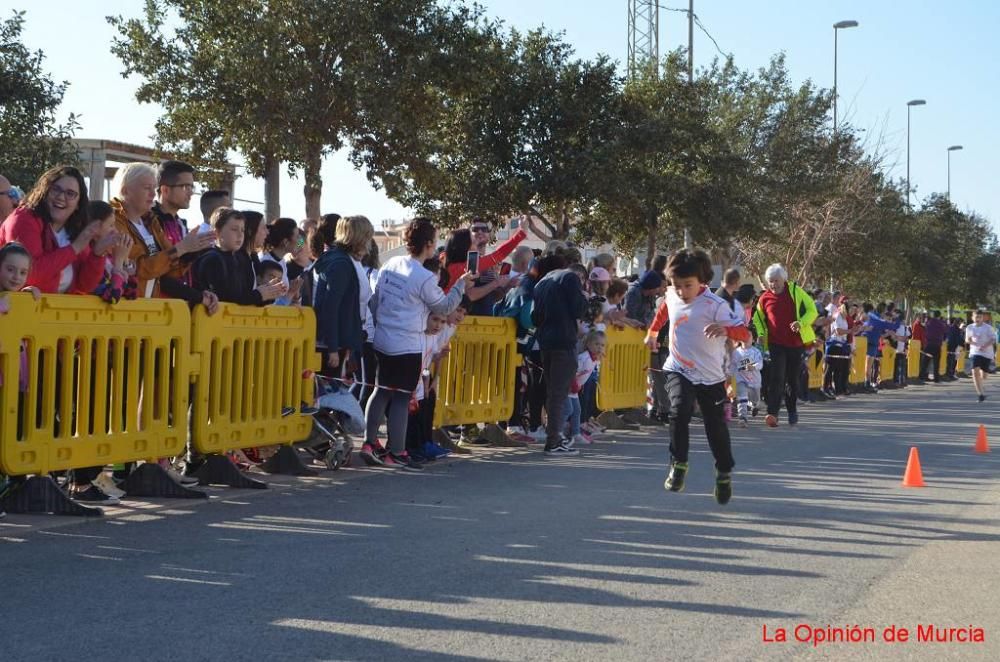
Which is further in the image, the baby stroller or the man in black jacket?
the man in black jacket

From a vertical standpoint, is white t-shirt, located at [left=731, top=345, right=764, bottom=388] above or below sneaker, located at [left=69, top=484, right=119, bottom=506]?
above

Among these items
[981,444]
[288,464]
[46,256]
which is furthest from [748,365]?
[46,256]

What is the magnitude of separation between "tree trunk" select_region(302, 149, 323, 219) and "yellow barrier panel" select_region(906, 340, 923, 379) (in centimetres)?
2089

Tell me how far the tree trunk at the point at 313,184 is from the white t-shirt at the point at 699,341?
51.7 feet

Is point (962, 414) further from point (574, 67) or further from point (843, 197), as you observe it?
point (843, 197)

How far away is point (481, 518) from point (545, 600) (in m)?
2.54

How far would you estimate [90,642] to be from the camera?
200 inches

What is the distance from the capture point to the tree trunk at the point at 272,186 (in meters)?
25.1

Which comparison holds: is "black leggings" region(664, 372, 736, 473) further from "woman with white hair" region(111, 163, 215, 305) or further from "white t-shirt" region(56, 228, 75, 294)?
"white t-shirt" region(56, 228, 75, 294)

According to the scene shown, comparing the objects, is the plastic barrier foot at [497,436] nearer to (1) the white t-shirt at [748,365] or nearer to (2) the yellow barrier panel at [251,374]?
(2) the yellow barrier panel at [251,374]

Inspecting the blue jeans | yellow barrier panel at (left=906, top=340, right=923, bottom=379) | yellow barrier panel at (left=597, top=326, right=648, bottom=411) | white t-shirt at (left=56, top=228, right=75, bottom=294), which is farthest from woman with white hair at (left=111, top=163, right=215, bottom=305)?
yellow barrier panel at (left=906, top=340, right=923, bottom=379)

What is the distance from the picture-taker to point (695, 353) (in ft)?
32.2

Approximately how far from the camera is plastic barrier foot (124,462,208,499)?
29.8 ft

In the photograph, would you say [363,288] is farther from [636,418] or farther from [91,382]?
[636,418]
